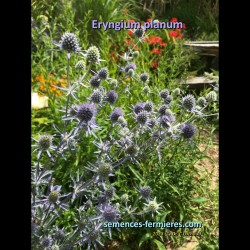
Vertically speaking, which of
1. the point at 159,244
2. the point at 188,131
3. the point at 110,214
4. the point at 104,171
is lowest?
the point at 159,244

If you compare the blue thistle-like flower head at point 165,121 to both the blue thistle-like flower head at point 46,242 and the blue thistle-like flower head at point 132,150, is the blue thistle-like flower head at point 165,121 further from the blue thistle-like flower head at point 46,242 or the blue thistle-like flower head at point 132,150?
the blue thistle-like flower head at point 46,242

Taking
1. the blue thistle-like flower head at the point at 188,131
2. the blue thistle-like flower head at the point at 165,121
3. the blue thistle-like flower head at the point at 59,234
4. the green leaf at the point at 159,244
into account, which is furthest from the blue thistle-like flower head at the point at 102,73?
the green leaf at the point at 159,244

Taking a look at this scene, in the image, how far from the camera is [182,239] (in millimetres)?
1991

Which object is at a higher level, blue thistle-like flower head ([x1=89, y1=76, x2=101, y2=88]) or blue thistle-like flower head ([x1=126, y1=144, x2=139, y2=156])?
blue thistle-like flower head ([x1=89, y1=76, x2=101, y2=88])

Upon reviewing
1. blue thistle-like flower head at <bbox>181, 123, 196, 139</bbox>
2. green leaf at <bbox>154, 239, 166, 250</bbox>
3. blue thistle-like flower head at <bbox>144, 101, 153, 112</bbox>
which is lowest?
green leaf at <bbox>154, 239, 166, 250</bbox>

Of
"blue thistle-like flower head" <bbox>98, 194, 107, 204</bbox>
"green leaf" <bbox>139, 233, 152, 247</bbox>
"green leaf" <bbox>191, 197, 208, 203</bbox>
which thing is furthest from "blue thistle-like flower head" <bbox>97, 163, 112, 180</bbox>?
"green leaf" <bbox>191, 197, 208, 203</bbox>

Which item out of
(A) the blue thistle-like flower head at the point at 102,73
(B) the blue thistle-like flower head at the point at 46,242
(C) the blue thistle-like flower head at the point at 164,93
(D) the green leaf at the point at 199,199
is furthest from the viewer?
(D) the green leaf at the point at 199,199

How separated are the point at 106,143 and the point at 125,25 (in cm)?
76

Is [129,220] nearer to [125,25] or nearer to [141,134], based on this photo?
[141,134]

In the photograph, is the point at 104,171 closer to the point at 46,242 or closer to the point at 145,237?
the point at 46,242

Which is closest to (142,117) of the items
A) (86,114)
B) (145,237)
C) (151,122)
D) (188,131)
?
(151,122)

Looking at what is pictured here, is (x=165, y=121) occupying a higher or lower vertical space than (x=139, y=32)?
lower

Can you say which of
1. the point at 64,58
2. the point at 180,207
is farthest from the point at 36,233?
the point at 64,58

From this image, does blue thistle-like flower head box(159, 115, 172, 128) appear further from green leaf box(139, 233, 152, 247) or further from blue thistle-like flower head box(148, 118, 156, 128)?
green leaf box(139, 233, 152, 247)
